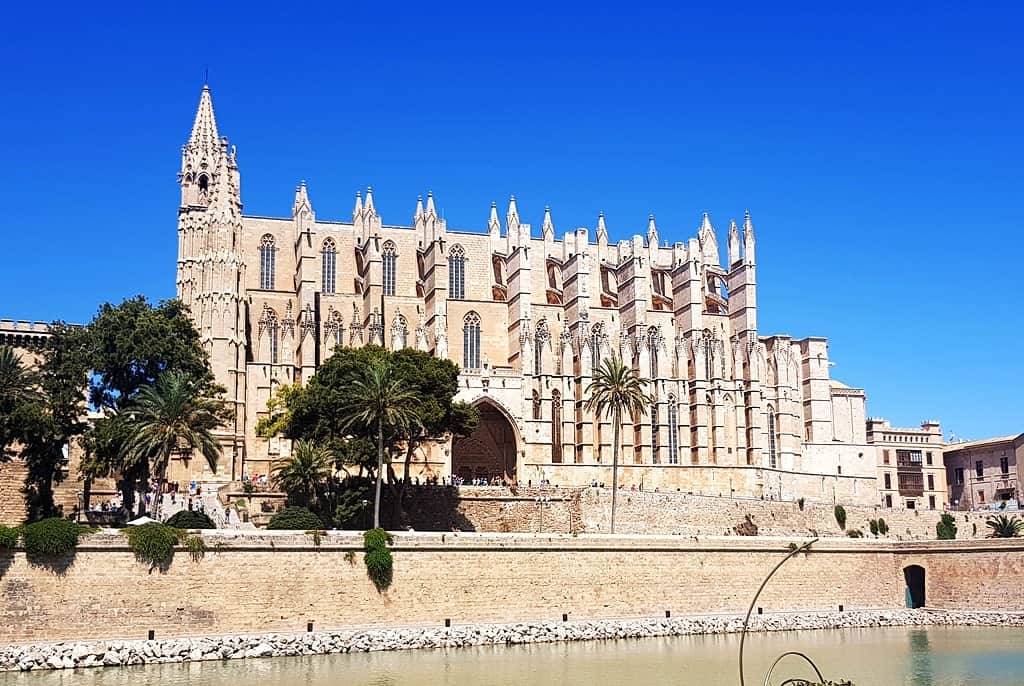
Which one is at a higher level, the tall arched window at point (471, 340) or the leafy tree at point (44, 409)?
the tall arched window at point (471, 340)

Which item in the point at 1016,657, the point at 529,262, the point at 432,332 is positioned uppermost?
the point at 529,262

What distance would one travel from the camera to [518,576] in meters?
39.8

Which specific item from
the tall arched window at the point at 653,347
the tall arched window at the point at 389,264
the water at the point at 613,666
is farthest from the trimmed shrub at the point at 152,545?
the tall arched window at the point at 653,347

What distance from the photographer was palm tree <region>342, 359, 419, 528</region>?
45.0 metres

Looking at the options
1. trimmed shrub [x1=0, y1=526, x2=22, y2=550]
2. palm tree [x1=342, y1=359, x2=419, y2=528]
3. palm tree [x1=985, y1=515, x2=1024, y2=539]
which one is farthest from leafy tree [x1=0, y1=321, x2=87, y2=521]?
palm tree [x1=985, y1=515, x2=1024, y2=539]

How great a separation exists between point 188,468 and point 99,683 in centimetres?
2550

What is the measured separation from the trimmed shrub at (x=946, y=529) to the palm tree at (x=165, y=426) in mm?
33492

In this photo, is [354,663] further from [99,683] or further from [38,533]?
[38,533]

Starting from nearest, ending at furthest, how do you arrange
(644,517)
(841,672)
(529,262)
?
1. (841,672)
2. (644,517)
3. (529,262)

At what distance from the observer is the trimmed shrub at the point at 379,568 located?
37.5 m

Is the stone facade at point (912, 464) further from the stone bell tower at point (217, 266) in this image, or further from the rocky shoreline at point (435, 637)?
the stone bell tower at point (217, 266)

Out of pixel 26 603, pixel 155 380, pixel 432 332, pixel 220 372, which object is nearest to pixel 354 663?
pixel 26 603

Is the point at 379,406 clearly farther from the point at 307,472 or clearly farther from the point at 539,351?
the point at 539,351

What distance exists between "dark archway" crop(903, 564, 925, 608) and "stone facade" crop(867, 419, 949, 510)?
31.1 meters
